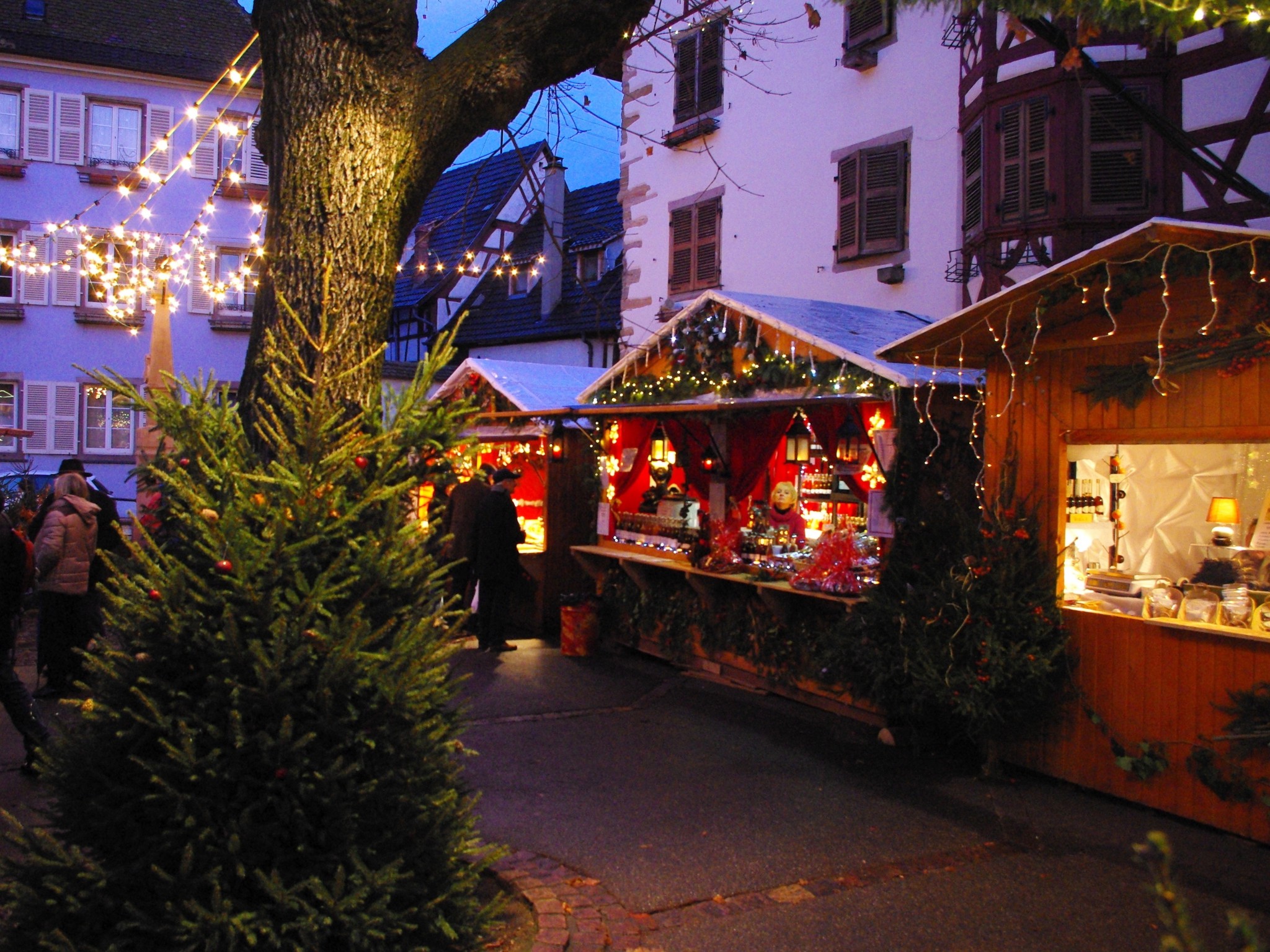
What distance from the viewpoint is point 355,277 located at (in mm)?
4230

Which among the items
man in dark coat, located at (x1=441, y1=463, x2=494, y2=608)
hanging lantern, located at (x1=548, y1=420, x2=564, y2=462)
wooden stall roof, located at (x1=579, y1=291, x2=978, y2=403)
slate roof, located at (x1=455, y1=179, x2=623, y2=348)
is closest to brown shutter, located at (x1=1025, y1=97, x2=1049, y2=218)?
wooden stall roof, located at (x1=579, y1=291, x2=978, y2=403)

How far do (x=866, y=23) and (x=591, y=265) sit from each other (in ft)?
30.3

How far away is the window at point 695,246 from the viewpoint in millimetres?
14539

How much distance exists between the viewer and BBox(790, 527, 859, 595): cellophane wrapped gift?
7.36 meters

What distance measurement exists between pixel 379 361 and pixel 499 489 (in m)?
6.19

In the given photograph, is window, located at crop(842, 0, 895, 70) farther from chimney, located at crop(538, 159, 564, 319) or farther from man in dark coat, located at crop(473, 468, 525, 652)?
chimney, located at crop(538, 159, 564, 319)

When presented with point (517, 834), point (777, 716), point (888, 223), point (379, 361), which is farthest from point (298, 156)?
point (888, 223)

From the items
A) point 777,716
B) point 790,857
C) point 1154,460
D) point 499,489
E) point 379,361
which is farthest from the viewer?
point 499,489

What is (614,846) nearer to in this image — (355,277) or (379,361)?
(379,361)

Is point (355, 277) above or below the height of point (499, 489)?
above

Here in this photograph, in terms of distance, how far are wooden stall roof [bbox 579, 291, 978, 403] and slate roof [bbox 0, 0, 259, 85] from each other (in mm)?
15902

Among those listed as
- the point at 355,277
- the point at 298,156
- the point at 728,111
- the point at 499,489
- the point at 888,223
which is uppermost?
the point at 728,111

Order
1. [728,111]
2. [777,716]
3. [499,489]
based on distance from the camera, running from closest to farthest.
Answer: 1. [777,716]
2. [499,489]
3. [728,111]

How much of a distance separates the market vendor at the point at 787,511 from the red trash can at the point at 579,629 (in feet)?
6.60
